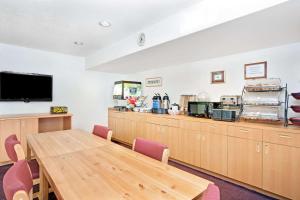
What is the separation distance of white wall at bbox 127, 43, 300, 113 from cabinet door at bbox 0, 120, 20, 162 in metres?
2.90

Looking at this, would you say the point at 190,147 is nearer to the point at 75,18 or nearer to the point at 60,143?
the point at 60,143

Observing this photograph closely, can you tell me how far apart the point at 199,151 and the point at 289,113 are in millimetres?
1394

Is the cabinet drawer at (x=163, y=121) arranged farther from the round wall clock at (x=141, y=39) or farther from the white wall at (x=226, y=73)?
the round wall clock at (x=141, y=39)

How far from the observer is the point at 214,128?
98.5 inches

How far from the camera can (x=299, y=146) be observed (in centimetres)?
182

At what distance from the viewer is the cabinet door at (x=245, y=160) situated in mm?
2109

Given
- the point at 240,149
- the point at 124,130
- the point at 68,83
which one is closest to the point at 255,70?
the point at 240,149

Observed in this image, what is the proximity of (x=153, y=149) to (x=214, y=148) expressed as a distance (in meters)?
1.40

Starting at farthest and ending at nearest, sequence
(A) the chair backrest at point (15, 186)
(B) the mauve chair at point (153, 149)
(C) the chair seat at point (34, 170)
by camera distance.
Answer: (C) the chair seat at point (34, 170) < (B) the mauve chair at point (153, 149) < (A) the chair backrest at point (15, 186)

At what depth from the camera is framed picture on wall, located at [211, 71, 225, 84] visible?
3055 millimetres

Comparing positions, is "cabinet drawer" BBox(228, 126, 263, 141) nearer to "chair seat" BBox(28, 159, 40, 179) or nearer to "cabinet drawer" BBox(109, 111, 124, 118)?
"chair seat" BBox(28, 159, 40, 179)

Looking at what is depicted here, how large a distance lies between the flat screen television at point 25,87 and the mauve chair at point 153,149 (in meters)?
3.04

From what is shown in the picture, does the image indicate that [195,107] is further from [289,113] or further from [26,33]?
[26,33]

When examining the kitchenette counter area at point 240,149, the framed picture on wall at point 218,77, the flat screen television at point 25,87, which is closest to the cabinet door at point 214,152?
the kitchenette counter area at point 240,149
